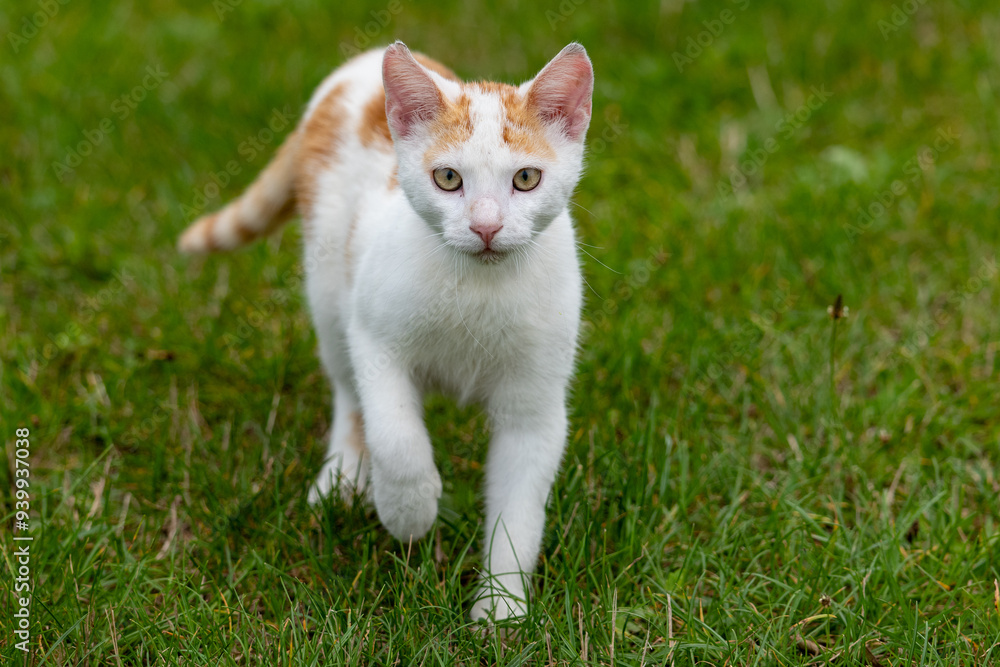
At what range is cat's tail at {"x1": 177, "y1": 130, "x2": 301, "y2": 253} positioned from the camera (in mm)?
3389

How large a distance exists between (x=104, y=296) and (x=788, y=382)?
105 inches

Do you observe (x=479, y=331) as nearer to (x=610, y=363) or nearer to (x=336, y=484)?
(x=336, y=484)

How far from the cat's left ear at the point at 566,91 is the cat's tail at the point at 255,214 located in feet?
4.29

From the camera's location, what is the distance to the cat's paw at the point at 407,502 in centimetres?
242

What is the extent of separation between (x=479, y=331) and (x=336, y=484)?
0.74 m

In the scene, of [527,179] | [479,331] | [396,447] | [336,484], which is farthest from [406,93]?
[336,484]

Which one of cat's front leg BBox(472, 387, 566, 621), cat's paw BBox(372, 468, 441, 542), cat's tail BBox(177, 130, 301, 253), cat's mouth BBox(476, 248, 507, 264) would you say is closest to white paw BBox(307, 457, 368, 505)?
cat's paw BBox(372, 468, 441, 542)

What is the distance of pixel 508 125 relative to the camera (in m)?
2.25

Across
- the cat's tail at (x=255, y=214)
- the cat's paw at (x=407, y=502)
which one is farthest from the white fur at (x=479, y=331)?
the cat's tail at (x=255, y=214)

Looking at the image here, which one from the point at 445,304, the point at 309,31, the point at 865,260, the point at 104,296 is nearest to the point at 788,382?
the point at 865,260

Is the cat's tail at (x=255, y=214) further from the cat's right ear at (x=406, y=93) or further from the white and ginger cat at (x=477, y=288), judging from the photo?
the cat's right ear at (x=406, y=93)

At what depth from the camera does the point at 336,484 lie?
9.31ft

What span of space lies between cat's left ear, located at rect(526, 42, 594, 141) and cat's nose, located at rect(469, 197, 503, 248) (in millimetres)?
322

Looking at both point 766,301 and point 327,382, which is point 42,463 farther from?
point 766,301
